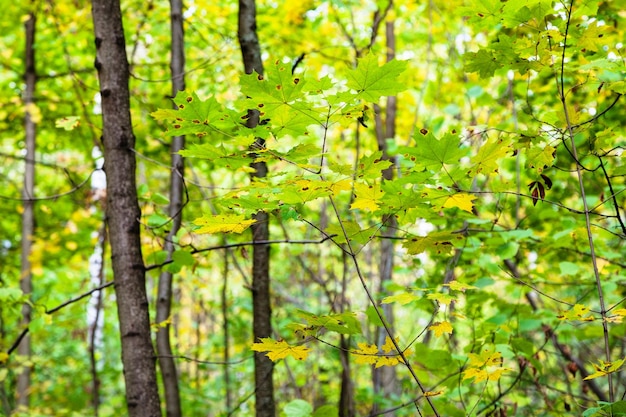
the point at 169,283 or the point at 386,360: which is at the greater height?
the point at 169,283

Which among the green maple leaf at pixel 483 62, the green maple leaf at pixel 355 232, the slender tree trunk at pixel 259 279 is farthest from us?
the slender tree trunk at pixel 259 279

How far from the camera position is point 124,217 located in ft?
6.35

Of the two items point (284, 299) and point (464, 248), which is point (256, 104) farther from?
point (284, 299)

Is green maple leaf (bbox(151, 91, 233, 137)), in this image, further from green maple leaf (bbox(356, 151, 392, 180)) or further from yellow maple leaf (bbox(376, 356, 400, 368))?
yellow maple leaf (bbox(376, 356, 400, 368))

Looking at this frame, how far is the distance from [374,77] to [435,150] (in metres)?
0.22

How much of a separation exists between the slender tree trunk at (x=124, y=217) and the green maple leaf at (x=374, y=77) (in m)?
1.04

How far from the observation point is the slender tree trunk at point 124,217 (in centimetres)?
187

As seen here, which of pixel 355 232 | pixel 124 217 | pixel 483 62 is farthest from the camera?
pixel 124 217

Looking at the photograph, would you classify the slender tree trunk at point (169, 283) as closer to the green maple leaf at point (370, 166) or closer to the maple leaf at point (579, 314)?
the green maple leaf at point (370, 166)

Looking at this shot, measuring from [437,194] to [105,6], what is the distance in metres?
1.47

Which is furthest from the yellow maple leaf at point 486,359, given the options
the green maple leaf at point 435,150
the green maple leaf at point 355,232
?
the green maple leaf at point 435,150

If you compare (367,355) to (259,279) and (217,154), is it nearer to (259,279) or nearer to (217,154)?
(217,154)

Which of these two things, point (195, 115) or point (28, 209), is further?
point (28, 209)

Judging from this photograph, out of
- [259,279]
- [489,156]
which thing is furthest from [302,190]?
[259,279]
